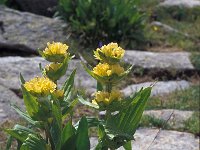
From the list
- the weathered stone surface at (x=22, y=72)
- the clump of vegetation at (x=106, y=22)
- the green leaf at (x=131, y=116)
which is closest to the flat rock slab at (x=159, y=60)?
the clump of vegetation at (x=106, y=22)

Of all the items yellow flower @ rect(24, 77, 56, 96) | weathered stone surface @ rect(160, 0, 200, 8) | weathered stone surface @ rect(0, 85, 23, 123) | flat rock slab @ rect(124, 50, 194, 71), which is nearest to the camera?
yellow flower @ rect(24, 77, 56, 96)

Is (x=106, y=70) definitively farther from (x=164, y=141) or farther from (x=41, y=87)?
(x=164, y=141)

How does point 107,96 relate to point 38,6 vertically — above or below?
above

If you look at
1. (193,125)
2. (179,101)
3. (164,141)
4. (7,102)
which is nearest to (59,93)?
(164,141)

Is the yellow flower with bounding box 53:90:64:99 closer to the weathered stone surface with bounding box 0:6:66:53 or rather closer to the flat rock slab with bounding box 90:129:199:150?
the flat rock slab with bounding box 90:129:199:150

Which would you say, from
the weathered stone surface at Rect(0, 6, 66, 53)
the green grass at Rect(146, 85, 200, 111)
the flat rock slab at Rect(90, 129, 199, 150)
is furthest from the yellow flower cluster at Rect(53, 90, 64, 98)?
the weathered stone surface at Rect(0, 6, 66, 53)

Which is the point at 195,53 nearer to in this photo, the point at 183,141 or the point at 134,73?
the point at 134,73

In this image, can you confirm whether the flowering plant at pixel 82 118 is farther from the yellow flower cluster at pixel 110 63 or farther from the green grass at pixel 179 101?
the green grass at pixel 179 101

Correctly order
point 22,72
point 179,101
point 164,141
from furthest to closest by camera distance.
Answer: point 22,72, point 179,101, point 164,141
